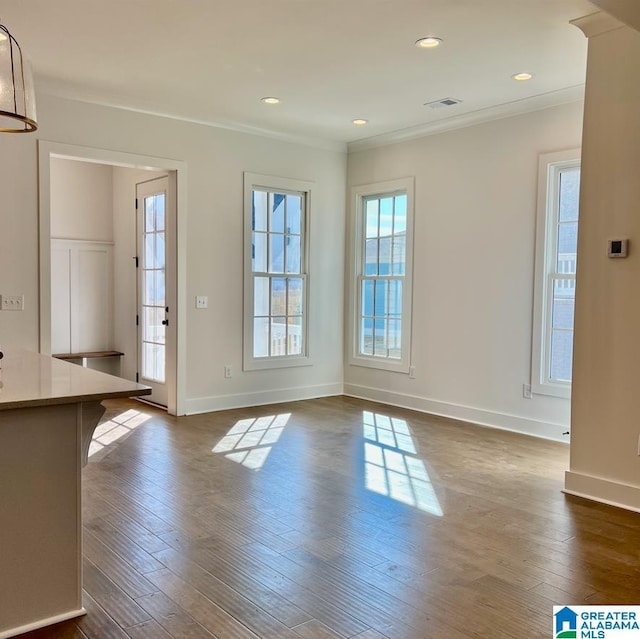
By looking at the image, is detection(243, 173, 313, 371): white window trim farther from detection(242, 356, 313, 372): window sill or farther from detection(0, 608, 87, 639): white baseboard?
detection(0, 608, 87, 639): white baseboard

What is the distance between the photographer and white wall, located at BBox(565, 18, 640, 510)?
3367mm

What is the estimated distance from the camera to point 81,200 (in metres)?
6.86

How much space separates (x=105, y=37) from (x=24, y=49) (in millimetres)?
639

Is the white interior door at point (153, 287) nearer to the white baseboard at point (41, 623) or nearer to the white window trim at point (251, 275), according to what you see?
the white window trim at point (251, 275)

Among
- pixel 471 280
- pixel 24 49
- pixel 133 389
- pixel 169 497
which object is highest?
pixel 24 49

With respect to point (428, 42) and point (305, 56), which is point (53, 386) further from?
point (428, 42)

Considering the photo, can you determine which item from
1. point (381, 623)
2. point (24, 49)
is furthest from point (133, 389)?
point (24, 49)

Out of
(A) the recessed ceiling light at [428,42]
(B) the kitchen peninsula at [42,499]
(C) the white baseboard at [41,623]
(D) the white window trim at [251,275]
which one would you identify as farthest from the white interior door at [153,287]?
(C) the white baseboard at [41,623]

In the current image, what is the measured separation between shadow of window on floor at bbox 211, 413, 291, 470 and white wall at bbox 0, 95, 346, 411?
0.67m

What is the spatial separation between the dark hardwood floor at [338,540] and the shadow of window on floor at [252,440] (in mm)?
29

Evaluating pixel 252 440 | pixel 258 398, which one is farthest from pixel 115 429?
pixel 258 398

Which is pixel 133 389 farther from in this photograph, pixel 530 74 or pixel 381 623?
pixel 530 74

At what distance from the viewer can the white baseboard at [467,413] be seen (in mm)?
4949

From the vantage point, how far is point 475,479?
12.8ft
